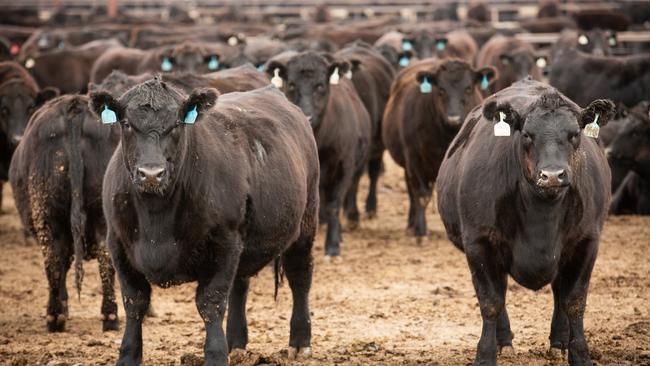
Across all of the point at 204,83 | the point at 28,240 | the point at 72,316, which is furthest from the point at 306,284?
the point at 28,240

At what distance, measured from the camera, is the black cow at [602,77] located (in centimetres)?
1686

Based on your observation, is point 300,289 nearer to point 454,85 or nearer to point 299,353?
point 299,353

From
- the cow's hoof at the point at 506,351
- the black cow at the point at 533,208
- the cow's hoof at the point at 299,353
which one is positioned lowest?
the cow's hoof at the point at 299,353

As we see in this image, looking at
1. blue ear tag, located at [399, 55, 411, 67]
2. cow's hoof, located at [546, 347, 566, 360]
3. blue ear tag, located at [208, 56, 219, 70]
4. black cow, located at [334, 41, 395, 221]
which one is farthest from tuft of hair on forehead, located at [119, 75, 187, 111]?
blue ear tag, located at [399, 55, 411, 67]

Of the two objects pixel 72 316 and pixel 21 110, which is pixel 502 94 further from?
pixel 21 110

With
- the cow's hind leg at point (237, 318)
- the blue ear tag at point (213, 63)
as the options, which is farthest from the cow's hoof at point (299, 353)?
the blue ear tag at point (213, 63)

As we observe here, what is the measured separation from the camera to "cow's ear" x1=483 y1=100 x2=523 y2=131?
20.4 ft

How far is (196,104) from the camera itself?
233 inches

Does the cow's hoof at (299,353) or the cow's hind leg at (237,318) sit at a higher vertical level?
the cow's hind leg at (237,318)

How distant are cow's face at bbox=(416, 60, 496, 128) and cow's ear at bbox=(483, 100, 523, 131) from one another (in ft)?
17.3

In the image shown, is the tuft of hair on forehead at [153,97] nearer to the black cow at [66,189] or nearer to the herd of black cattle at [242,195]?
the herd of black cattle at [242,195]

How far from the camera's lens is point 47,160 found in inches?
314

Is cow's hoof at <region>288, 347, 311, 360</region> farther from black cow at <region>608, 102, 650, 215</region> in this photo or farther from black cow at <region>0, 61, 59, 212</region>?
black cow at <region>608, 102, 650, 215</region>

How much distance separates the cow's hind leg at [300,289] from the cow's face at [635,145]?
23.2 feet
